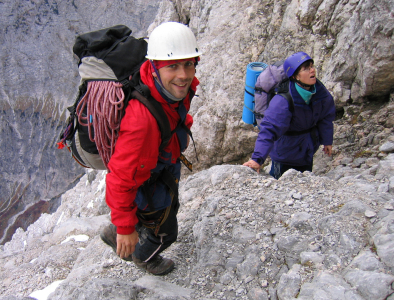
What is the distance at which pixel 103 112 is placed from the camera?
7.83 ft

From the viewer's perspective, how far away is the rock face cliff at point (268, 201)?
2.62 m

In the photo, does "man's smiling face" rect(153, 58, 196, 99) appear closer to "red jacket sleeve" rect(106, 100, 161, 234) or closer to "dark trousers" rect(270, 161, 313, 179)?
"red jacket sleeve" rect(106, 100, 161, 234)

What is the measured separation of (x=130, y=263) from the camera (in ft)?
12.1

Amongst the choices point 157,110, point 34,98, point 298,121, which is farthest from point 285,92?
point 34,98

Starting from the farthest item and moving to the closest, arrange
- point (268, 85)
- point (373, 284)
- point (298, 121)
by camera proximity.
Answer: point (268, 85) < point (298, 121) < point (373, 284)

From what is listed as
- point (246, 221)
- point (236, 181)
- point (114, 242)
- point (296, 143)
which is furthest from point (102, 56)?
point (296, 143)

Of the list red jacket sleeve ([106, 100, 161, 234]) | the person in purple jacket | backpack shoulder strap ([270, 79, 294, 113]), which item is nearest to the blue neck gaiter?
the person in purple jacket

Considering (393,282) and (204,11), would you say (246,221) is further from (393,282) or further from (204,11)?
(204,11)

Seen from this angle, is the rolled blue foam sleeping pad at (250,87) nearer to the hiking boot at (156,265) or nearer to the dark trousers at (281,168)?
the dark trousers at (281,168)

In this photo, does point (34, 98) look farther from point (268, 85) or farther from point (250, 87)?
point (268, 85)

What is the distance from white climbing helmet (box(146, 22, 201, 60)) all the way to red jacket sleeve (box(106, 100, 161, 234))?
1.48 feet

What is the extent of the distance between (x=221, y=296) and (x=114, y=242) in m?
1.36

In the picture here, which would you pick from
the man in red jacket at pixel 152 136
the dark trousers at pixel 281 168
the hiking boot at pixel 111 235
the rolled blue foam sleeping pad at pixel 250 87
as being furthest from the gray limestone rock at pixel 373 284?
the rolled blue foam sleeping pad at pixel 250 87

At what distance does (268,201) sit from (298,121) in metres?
1.36
